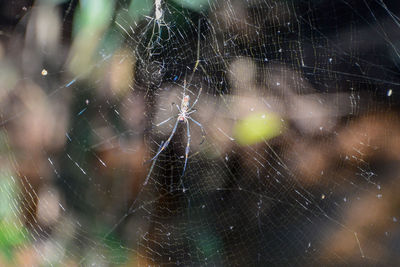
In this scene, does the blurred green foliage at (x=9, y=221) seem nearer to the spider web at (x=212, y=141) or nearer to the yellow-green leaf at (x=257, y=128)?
the spider web at (x=212, y=141)

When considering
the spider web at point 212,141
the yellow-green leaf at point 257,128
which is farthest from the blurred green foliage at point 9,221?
the yellow-green leaf at point 257,128

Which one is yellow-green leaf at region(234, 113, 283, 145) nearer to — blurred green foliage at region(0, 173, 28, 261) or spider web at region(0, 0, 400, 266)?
spider web at region(0, 0, 400, 266)

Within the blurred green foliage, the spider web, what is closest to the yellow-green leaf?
the spider web

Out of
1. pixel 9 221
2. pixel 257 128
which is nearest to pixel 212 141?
pixel 257 128

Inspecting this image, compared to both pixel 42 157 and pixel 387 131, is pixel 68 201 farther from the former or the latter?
pixel 387 131

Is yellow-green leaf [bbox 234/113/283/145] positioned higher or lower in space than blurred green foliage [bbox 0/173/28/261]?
higher

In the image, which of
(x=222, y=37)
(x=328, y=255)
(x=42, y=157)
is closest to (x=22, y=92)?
(x=42, y=157)

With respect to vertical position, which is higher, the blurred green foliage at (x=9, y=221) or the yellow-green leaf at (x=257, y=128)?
the yellow-green leaf at (x=257, y=128)

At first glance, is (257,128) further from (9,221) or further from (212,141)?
(9,221)
